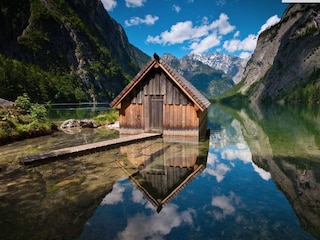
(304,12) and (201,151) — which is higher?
(304,12)

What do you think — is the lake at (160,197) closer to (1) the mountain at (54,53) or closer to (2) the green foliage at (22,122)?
(2) the green foliage at (22,122)

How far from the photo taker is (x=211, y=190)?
8.91m

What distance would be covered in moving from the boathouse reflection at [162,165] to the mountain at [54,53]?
85.3 meters

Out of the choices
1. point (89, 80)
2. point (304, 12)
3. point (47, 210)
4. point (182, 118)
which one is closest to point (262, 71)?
point (304, 12)

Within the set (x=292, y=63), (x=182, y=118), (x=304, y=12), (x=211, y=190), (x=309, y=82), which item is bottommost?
(x=211, y=190)

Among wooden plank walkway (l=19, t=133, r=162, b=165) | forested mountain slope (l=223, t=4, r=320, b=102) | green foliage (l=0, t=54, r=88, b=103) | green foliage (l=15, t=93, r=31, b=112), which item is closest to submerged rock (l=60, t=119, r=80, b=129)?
green foliage (l=15, t=93, r=31, b=112)

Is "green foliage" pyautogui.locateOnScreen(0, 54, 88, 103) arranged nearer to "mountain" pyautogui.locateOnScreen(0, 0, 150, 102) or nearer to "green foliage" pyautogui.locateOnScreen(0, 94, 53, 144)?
"mountain" pyautogui.locateOnScreen(0, 0, 150, 102)

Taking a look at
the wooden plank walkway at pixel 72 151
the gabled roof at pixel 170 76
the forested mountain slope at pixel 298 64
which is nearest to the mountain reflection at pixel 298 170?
the gabled roof at pixel 170 76

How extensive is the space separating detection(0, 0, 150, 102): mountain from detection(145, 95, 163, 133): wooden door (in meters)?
81.9

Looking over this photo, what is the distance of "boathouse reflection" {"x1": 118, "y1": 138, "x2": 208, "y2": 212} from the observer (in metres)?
8.55

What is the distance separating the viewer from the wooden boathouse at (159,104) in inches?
697

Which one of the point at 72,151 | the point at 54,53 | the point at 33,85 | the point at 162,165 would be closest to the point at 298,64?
the point at 33,85

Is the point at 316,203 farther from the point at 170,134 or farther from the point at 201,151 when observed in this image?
the point at 170,134

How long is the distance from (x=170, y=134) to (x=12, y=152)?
33.3ft
